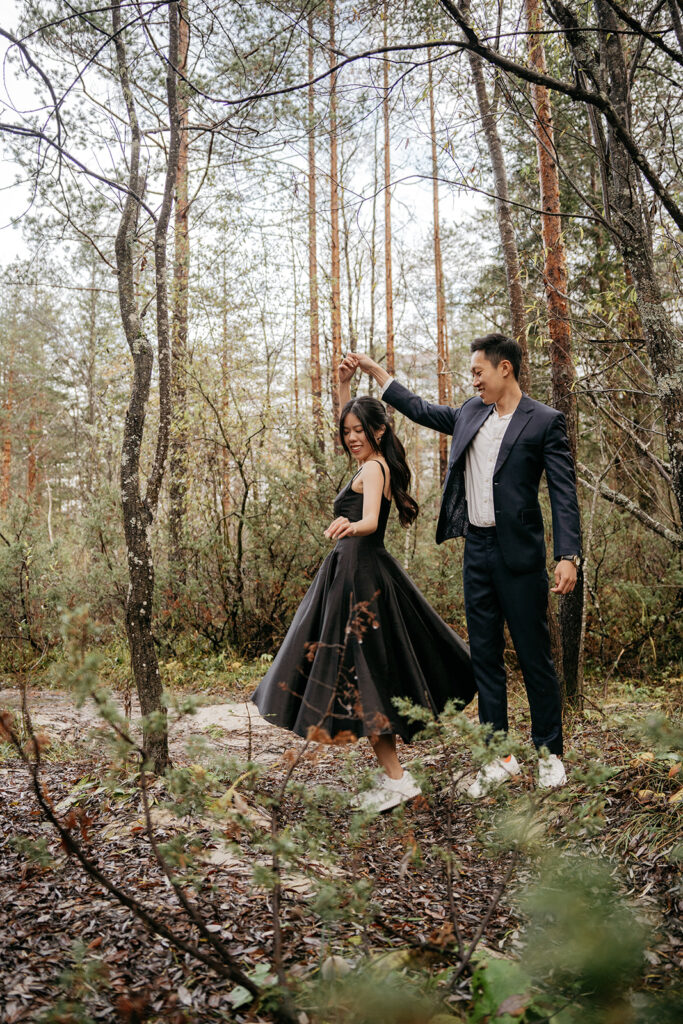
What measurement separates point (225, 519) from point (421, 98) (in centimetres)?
517

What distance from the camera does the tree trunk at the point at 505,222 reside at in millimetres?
4418

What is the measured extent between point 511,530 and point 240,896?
1.94m

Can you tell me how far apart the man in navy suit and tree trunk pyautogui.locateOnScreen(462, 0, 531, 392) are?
1438 mm

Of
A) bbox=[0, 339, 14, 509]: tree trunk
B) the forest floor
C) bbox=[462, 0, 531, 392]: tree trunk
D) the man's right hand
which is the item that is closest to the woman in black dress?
the man's right hand

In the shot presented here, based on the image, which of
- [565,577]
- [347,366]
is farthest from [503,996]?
[347,366]

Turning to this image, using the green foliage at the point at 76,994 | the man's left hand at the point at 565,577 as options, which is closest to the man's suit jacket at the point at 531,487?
the man's left hand at the point at 565,577

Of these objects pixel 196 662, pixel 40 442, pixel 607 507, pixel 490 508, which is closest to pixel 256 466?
pixel 196 662

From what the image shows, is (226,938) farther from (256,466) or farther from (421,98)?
(256,466)

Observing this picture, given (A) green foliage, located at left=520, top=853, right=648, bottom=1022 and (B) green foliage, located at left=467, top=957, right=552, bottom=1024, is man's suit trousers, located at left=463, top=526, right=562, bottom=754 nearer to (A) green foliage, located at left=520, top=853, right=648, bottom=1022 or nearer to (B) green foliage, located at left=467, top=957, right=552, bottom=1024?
(B) green foliage, located at left=467, top=957, right=552, bottom=1024

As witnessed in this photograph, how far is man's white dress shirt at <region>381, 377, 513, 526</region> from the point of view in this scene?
3.42 metres

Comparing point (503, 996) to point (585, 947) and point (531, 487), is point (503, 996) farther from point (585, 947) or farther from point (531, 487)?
point (531, 487)

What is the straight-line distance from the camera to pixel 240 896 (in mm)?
2303

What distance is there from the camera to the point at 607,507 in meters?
6.94

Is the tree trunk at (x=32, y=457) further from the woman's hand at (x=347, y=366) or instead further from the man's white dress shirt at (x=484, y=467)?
the man's white dress shirt at (x=484, y=467)
